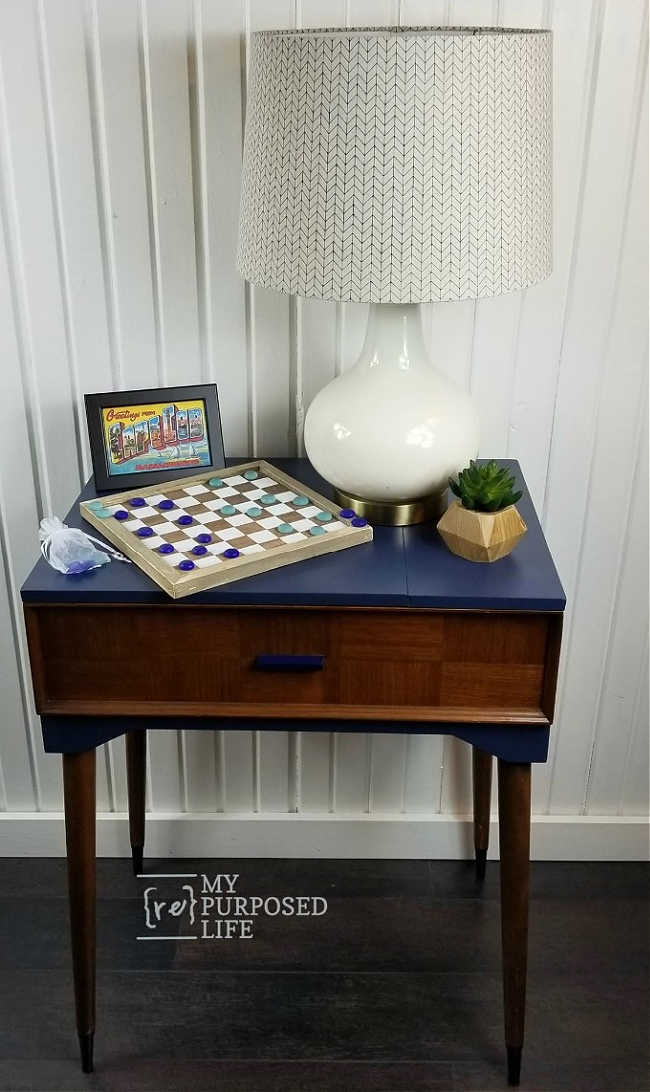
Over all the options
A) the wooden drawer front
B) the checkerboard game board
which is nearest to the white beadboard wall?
the checkerboard game board

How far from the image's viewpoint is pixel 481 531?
1315mm

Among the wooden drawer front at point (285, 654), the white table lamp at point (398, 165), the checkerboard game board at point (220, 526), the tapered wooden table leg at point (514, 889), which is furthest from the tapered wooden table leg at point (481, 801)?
the white table lamp at point (398, 165)

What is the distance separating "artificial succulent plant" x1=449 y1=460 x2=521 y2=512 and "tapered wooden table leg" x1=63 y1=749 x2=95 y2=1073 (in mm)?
581

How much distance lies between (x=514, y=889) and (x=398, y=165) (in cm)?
91

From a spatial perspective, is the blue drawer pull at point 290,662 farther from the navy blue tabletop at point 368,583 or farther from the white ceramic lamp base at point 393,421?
the white ceramic lamp base at point 393,421

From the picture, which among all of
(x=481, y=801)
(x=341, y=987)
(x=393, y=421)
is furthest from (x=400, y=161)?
(x=341, y=987)

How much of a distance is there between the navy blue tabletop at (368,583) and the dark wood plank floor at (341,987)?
73 cm

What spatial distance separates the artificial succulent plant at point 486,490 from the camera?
131 centimetres

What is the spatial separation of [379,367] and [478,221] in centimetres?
25

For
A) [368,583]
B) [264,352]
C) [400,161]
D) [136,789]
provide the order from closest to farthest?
[400,161] < [368,583] < [264,352] < [136,789]

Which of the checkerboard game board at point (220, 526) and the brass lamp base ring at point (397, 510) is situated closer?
the checkerboard game board at point (220, 526)

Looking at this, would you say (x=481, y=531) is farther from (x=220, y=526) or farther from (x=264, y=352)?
(x=264, y=352)

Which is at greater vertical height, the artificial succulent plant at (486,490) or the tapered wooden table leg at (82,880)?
the artificial succulent plant at (486,490)

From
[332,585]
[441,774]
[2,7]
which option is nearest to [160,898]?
[441,774]
